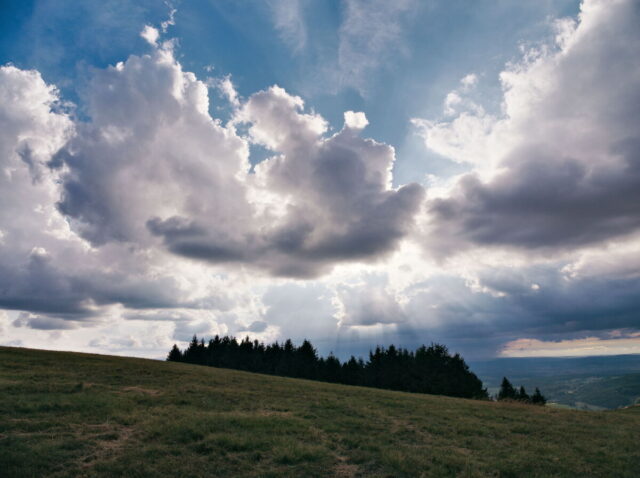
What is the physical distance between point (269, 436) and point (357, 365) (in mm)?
91642

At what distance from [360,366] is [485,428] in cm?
8460

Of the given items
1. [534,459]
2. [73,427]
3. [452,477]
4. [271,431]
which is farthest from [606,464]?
[73,427]

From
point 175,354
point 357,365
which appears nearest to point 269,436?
point 357,365

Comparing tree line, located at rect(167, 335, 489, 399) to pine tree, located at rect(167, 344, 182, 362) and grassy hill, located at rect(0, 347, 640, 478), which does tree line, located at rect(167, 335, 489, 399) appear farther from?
grassy hill, located at rect(0, 347, 640, 478)

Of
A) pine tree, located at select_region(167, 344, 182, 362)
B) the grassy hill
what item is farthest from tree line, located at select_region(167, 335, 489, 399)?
the grassy hill

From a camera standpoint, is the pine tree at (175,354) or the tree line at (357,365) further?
the pine tree at (175,354)

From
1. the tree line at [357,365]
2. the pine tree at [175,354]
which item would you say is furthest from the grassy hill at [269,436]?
the pine tree at [175,354]

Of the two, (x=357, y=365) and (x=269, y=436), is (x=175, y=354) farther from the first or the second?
(x=269, y=436)

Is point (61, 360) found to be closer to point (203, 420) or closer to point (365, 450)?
point (203, 420)

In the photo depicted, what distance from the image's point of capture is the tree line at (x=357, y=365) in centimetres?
7806

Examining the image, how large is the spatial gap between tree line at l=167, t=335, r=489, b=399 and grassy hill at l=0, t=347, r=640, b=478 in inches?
2085

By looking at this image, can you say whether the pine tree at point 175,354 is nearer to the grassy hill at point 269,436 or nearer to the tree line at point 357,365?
the tree line at point 357,365

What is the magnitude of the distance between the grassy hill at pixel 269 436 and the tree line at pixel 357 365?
52962 millimetres

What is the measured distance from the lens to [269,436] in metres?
15.9
